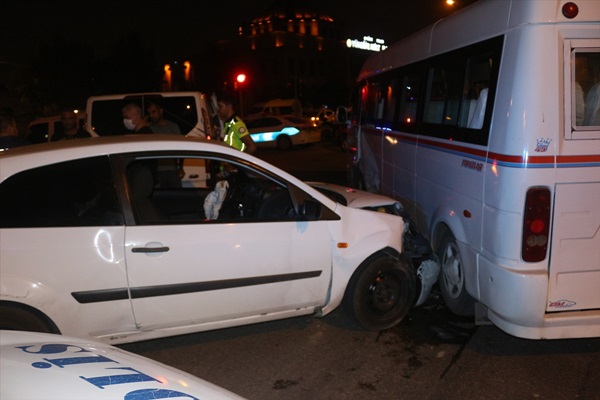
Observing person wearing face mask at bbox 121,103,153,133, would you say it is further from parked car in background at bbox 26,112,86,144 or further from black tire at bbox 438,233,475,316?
parked car in background at bbox 26,112,86,144

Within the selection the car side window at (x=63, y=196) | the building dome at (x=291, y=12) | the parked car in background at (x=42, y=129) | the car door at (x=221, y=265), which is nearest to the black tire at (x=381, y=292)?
the car door at (x=221, y=265)

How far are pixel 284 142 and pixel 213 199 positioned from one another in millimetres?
17796

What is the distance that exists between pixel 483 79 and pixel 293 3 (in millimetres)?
100256

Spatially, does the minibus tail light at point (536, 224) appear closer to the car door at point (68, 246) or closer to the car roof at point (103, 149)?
the car roof at point (103, 149)

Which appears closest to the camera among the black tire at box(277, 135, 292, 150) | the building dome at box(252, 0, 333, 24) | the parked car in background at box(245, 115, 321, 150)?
the parked car in background at box(245, 115, 321, 150)

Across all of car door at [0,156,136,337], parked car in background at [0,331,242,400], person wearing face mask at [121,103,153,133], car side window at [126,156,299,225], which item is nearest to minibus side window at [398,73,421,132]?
car side window at [126,156,299,225]

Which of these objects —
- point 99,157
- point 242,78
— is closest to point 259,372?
point 99,157

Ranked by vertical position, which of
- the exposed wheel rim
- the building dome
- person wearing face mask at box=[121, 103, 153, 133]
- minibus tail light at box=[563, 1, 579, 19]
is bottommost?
the exposed wheel rim

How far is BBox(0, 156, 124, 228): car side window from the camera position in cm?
348

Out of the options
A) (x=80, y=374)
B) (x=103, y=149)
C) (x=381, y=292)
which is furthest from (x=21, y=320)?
(x=381, y=292)

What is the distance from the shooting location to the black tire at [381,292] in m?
4.41

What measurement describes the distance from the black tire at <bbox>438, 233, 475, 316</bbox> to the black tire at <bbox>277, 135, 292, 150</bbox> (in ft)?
57.4

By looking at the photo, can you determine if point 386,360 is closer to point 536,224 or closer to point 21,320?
point 536,224

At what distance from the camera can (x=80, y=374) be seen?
1.97 metres
